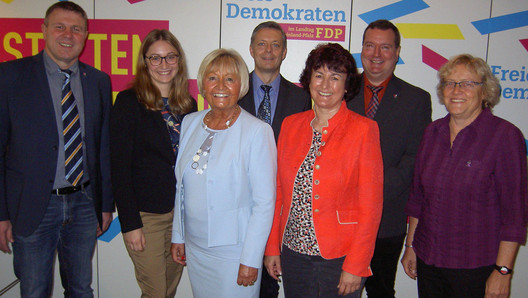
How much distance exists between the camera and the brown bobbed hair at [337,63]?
5.80 feet

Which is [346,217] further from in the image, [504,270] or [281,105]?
[281,105]

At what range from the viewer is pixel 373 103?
239cm

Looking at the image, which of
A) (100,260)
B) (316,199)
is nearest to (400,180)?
(316,199)

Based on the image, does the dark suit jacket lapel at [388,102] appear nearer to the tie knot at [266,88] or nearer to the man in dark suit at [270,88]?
the man in dark suit at [270,88]

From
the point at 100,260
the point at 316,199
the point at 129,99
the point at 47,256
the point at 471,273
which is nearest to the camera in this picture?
the point at 316,199

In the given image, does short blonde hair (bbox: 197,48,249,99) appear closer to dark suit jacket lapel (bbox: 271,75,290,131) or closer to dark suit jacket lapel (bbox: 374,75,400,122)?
dark suit jacket lapel (bbox: 271,75,290,131)

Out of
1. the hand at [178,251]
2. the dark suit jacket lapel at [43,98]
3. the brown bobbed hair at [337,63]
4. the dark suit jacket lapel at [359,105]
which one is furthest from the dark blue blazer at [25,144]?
the dark suit jacket lapel at [359,105]

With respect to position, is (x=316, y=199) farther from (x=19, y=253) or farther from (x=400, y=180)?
(x=19, y=253)

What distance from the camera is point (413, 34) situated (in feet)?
10.0

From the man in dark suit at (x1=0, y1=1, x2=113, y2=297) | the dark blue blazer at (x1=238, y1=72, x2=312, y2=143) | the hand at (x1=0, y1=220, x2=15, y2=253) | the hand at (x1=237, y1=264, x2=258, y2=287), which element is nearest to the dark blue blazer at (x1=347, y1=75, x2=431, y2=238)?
the dark blue blazer at (x1=238, y1=72, x2=312, y2=143)

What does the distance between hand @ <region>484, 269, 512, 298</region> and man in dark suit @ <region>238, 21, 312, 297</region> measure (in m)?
1.47

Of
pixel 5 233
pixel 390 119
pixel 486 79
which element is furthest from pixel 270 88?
pixel 5 233

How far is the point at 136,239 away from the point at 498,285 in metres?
2.07

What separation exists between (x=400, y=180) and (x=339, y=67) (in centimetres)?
94
